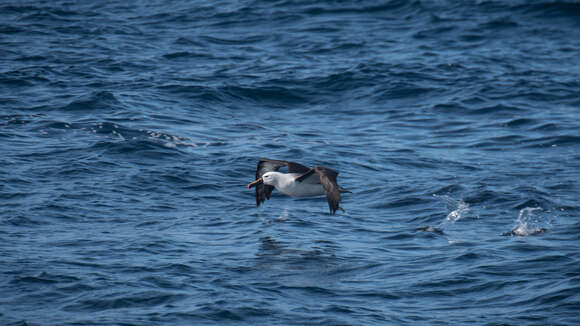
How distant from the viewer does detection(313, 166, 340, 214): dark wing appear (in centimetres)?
1226

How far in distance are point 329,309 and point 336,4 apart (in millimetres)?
24815

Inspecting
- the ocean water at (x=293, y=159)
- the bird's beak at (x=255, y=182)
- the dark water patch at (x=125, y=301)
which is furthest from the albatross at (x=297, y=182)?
the dark water patch at (x=125, y=301)

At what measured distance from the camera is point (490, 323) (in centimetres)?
958

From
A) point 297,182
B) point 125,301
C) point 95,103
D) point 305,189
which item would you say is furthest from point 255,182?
point 95,103

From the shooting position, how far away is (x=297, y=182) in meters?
13.8

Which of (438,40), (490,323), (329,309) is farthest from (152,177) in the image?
(438,40)

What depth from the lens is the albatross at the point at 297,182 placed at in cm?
1258

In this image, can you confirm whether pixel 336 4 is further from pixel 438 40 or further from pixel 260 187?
pixel 260 187

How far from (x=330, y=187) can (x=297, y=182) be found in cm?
142

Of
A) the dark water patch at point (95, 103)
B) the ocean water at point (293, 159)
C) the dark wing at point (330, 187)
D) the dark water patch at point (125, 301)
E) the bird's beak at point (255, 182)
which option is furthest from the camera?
the dark water patch at point (95, 103)

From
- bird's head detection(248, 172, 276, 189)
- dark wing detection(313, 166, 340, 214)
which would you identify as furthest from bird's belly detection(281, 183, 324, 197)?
dark wing detection(313, 166, 340, 214)

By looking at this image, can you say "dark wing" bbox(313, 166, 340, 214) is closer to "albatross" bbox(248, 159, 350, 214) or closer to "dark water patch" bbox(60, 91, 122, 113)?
"albatross" bbox(248, 159, 350, 214)

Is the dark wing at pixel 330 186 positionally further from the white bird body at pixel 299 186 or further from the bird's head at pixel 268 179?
the bird's head at pixel 268 179

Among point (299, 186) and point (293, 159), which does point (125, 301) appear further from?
point (293, 159)
